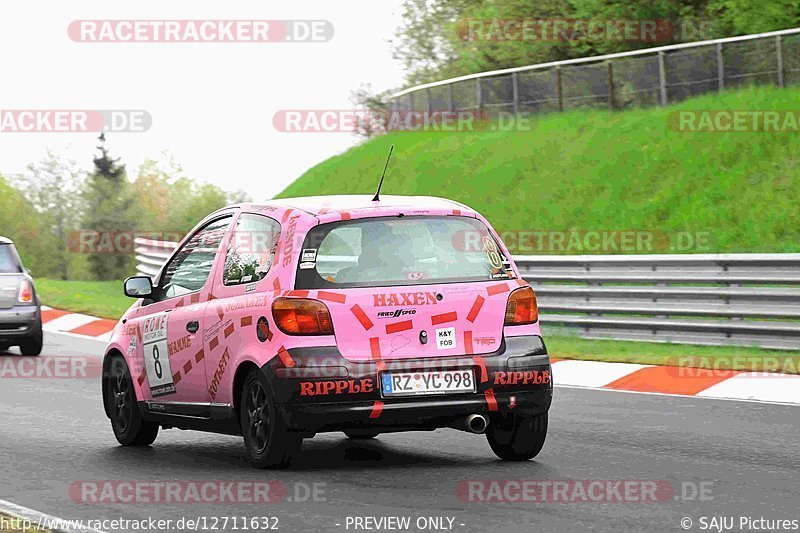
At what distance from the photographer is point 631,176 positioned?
2745 cm

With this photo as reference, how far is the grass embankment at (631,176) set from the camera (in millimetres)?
23594

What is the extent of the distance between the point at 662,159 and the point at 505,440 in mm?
18784

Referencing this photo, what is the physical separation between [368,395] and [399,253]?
892mm

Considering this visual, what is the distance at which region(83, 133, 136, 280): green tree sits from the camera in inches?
4016

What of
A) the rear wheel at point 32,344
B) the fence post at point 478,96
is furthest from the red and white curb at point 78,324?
the fence post at point 478,96

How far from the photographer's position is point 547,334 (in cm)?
1838

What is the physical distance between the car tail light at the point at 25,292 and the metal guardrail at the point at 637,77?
47.0 ft

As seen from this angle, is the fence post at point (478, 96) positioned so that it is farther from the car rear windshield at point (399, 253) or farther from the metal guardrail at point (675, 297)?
the car rear windshield at point (399, 253)

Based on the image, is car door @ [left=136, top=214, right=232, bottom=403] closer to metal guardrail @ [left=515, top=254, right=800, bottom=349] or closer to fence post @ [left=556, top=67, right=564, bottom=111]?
metal guardrail @ [left=515, top=254, right=800, bottom=349]

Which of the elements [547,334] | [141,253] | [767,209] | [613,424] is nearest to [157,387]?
[613,424]

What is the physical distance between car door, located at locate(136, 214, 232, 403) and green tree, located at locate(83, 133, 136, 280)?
90.5 m

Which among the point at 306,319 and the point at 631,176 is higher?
the point at 631,176

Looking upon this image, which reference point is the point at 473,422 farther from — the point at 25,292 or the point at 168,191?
the point at 168,191

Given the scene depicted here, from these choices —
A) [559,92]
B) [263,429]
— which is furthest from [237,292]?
[559,92]
